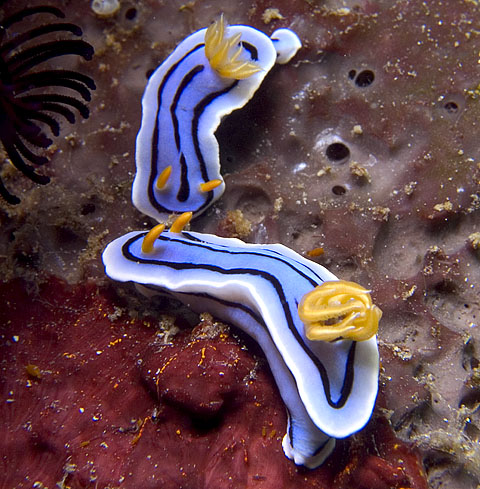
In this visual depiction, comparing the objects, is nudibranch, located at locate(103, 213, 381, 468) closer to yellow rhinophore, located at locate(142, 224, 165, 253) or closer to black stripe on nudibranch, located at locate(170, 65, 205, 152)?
yellow rhinophore, located at locate(142, 224, 165, 253)

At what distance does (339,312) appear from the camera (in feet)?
8.66

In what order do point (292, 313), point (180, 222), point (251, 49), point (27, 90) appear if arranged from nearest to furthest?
point (292, 313) < point (27, 90) < point (180, 222) < point (251, 49)

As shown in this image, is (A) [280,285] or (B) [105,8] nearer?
(A) [280,285]

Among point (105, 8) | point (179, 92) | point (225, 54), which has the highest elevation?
point (105, 8)

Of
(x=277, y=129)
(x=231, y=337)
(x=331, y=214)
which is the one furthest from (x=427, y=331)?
(x=277, y=129)

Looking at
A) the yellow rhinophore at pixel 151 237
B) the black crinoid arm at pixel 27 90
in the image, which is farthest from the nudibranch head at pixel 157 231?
the black crinoid arm at pixel 27 90

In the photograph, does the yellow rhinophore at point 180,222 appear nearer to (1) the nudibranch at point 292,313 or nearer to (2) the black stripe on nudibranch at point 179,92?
(1) the nudibranch at point 292,313

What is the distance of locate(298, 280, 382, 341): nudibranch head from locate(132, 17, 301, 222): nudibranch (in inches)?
55.1

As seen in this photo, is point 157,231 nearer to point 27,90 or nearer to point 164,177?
point 164,177

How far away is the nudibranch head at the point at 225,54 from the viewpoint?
363cm

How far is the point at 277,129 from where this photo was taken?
3.94 metres

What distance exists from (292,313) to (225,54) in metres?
2.23

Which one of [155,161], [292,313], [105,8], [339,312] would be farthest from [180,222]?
[105,8]

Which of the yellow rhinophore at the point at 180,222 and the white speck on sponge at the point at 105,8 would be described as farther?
the white speck on sponge at the point at 105,8
